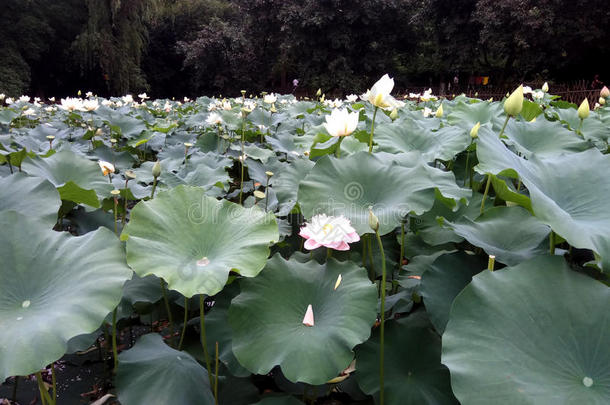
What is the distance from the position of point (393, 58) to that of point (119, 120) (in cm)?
1493

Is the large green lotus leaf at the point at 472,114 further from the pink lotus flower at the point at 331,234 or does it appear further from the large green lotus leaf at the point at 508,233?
the pink lotus flower at the point at 331,234

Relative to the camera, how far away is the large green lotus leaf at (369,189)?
79 cm

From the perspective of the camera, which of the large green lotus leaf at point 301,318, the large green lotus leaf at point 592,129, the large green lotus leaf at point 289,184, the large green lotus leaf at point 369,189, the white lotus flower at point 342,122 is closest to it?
the large green lotus leaf at point 301,318

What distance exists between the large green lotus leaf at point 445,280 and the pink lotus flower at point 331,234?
152mm

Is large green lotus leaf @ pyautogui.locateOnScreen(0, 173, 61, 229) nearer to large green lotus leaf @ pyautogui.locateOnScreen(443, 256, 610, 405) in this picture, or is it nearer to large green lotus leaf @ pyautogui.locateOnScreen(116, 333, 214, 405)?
large green lotus leaf @ pyautogui.locateOnScreen(116, 333, 214, 405)

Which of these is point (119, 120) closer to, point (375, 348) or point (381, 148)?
point (381, 148)

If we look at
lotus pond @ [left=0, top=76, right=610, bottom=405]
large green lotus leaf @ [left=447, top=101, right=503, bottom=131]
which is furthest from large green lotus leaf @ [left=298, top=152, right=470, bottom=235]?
large green lotus leaf @ [left=447, top=101, right=503, bottom=131]

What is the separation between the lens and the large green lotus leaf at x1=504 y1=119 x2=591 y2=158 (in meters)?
1.12

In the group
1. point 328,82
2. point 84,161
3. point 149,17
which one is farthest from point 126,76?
point 84,161

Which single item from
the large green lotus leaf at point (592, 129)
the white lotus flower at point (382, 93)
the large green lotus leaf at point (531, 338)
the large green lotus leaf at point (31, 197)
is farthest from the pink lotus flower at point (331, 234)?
the large green lotus leaf at point (592, 129)

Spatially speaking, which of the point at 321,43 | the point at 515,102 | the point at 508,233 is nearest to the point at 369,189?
the point at 508,233

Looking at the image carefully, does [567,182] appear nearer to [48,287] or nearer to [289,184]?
[289,184]

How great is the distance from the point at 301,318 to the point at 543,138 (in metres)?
0.89

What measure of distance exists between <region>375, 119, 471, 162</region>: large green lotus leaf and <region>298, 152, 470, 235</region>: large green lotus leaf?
266mm
